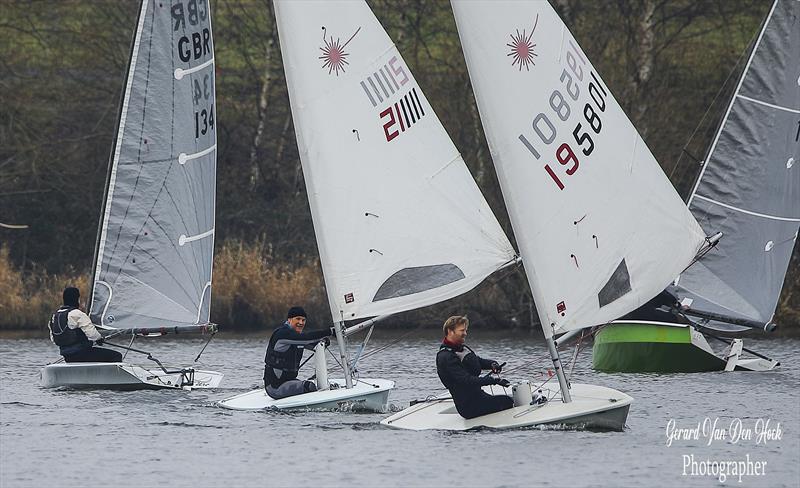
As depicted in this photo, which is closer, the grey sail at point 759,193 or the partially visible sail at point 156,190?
the partially visible sail at point 156,190

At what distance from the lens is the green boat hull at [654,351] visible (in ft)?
65.8

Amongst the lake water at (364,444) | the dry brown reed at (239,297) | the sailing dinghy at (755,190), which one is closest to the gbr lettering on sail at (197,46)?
the lake water at (364,444)

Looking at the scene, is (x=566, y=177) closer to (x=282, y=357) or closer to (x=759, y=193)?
(x=282, y=357)

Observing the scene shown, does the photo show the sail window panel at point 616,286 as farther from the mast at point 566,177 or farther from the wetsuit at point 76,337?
the wetsuit at point 76,337

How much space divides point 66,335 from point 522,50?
22.3ft

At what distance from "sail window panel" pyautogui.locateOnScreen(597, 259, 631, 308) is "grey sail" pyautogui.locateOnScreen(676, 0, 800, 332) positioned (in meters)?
7.05

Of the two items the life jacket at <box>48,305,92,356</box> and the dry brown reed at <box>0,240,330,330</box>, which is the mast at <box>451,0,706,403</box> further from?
the dry brown reed at <box>0,240,330,330</box>

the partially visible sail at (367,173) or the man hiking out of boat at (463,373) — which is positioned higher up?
the partially visible sail at (367,173)

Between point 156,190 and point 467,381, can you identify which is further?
point 156,190

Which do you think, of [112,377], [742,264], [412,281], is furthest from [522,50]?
[742,264]

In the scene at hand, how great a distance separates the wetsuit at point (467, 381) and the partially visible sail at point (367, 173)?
1.70 metres

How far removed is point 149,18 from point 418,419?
677 centimetres

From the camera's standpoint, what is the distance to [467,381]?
14.1 meters

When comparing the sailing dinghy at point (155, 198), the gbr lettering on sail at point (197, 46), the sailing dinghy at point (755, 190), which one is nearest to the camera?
the sailing dinghy at point (155, 198)
